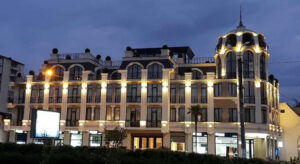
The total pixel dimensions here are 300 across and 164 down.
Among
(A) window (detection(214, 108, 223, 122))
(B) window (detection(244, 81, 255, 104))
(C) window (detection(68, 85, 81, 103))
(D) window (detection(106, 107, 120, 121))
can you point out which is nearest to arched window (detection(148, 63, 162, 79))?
(D) window (detection(106, 107, 120, 121))

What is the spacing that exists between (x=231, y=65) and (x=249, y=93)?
4693 mm

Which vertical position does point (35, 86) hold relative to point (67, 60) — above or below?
below

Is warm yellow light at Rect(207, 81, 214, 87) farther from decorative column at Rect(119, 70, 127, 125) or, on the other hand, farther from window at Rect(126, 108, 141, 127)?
decorative column at Rect(119, 70, 127, 125)

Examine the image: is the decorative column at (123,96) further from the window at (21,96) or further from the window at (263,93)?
the window at (263,93)

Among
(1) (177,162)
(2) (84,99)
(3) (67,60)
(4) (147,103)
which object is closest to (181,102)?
(4) (147,103)

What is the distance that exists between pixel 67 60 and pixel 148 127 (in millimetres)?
17708

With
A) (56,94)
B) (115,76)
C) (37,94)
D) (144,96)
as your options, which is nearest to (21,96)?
(37,94)

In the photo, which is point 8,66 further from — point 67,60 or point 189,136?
point 189,136

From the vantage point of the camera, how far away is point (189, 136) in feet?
160

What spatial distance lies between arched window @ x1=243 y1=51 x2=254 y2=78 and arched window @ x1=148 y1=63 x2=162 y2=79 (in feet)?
39.1

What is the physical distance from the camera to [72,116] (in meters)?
53.4

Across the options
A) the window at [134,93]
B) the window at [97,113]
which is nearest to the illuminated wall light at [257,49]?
the window at [134,93]

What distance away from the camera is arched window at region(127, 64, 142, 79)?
171 ft

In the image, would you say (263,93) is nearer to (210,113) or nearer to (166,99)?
(210,113)
